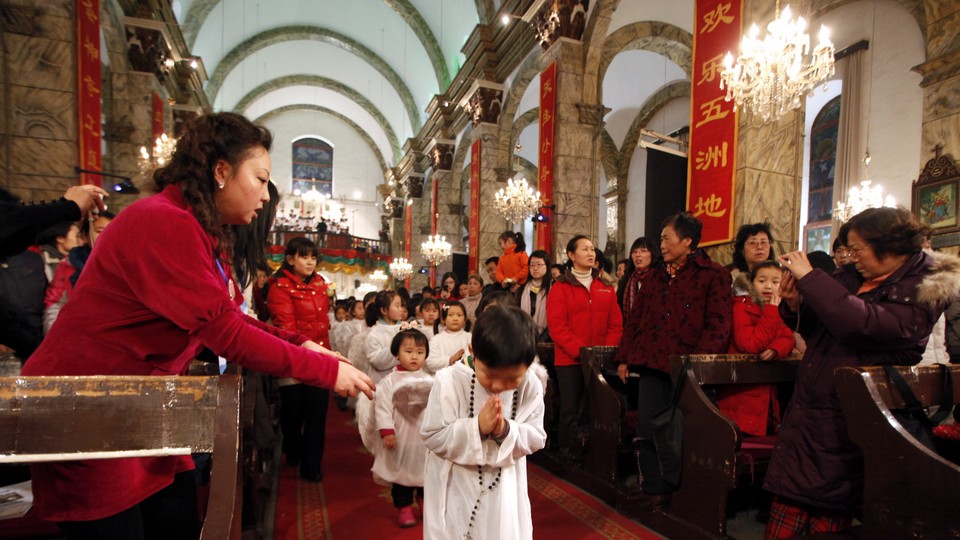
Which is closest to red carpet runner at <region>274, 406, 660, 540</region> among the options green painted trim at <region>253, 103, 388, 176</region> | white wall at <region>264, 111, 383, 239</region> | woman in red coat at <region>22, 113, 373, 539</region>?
woman in red coat at <region>22, 113, 373, 539</region>

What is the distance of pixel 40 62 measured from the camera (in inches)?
272

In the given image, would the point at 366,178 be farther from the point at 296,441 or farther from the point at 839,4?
the point at 296,441

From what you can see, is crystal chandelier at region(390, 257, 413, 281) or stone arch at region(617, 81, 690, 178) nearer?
stone arch at region(617, 81, 690, 178)

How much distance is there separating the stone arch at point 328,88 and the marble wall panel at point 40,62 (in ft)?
58.5

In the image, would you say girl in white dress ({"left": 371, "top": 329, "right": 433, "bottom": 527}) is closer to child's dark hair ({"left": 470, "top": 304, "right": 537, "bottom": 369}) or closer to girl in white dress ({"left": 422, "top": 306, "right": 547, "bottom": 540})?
girl in white dress ({"left": 422, "top": 306, "right": 547, "bottom": 540})

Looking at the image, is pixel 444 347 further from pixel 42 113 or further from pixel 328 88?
pixel 328 88

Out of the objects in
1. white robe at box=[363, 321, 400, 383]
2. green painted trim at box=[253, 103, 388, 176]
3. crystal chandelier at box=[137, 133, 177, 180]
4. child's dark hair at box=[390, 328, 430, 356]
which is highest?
green painted trim at box=[253, 103, 388, 176]

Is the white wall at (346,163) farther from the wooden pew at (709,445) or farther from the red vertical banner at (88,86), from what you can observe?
the wooden pew at (709,445)

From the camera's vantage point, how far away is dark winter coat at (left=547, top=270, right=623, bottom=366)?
438 centimetres

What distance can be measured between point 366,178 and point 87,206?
2847cm

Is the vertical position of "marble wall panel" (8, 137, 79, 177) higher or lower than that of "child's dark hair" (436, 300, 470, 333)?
higher

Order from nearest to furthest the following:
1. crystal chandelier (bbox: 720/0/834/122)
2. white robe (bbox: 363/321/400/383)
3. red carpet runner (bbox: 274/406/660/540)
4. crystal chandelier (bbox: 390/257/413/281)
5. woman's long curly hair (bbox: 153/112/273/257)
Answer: woman's long curly hair (bbox: 153/112/273/257), red carpet runner (bbox: 274/406/660/540), white robe (bbox: 363/321/400/383), crystal chandelier (bbox: 720/0/834/122), crystal chandelier (bbox: 390/257/413/281)

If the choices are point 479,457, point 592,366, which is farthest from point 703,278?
point 479,457

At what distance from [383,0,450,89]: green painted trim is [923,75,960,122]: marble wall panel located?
13194 millimetres
